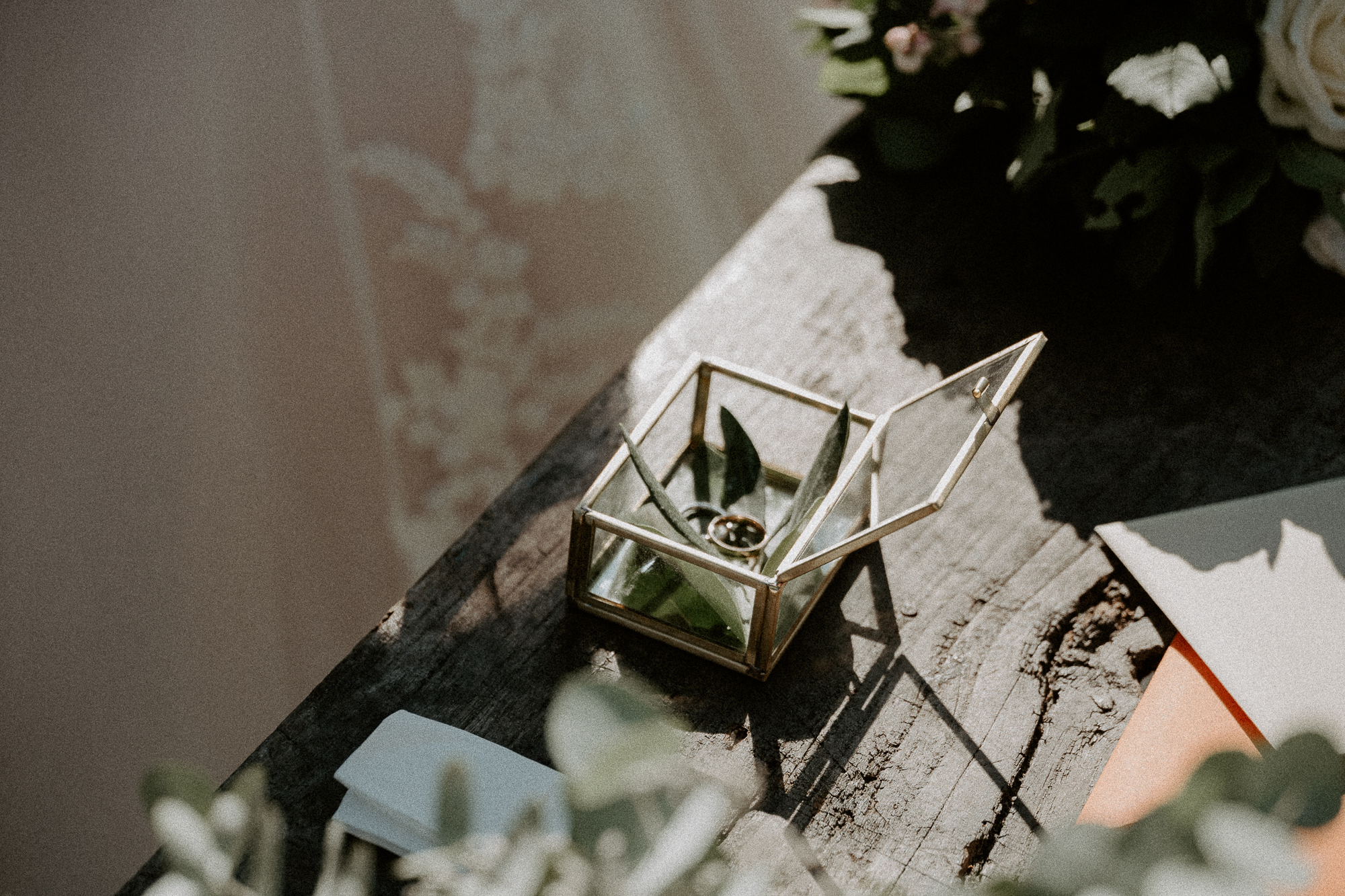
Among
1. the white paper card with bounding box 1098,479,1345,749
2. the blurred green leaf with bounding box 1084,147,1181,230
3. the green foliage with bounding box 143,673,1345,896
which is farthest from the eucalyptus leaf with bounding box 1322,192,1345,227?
the green foliage with bounding box 143,673,1345,896

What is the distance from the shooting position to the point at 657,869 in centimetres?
25

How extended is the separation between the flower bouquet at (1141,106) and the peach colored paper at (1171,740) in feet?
1.09

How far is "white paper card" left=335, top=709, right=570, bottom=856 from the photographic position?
1.65ft

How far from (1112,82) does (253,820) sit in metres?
0.74

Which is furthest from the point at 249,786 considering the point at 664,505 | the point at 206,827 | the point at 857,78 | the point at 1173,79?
the point at 857,78

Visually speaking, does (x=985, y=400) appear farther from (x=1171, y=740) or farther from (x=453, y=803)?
(x=453, y=803)

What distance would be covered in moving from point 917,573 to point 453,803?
0.47 metres

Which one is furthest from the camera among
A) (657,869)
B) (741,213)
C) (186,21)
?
(741,213)

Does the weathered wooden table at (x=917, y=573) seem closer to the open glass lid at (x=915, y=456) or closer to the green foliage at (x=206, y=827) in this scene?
the open glass lid at (x=915, y=456)

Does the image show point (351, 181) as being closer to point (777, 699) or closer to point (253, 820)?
point (777, 699)

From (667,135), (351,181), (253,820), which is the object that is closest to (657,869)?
(253,820)

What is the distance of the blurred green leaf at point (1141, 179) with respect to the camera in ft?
2.60

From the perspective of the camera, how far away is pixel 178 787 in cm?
26

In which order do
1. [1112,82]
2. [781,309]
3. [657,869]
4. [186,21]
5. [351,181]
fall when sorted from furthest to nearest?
[351,181] → [186,21] → [781,309] → [1112,82] → [657,869]
